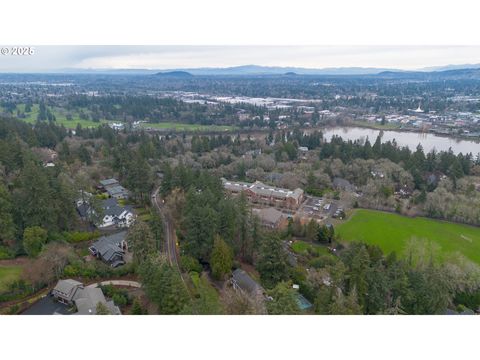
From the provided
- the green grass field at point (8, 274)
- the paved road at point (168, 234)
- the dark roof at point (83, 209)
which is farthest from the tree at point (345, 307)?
the dark roof at point (83, 209)

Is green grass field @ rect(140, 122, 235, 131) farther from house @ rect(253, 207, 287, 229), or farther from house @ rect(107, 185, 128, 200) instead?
house @ rect(253, 207, 287, 229)

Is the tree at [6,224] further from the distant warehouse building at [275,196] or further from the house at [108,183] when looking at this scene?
the distant warehouse building at [275,196]

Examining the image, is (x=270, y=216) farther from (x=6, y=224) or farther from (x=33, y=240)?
(x=6, y=224)

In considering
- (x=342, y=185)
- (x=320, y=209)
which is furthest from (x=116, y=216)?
(x=342, y=185)

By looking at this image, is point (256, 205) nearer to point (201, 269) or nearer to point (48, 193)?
point (201, 269)

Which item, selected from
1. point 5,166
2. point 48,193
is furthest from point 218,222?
point 5,166

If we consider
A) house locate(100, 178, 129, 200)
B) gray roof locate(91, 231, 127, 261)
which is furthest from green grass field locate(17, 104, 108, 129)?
gray roof locate(91, 231, 127, 261)

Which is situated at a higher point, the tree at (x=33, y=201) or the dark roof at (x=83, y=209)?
the tree at (x=33, y=201)
